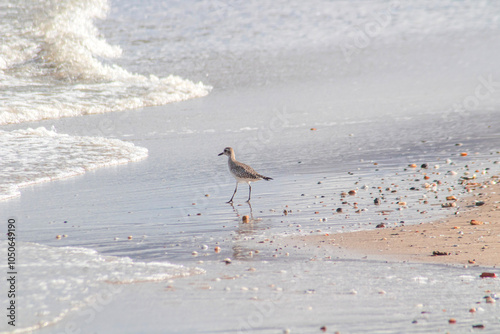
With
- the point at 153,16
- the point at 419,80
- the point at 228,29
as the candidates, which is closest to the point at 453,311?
the point at 419,80

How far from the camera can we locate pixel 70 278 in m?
6.27

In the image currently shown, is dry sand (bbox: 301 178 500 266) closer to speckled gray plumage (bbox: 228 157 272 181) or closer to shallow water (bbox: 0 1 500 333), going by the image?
shallow water (bbox: 0 1 500 333)

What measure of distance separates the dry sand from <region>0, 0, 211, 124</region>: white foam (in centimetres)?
1168

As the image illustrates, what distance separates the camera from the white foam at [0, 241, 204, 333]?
5.50 meters

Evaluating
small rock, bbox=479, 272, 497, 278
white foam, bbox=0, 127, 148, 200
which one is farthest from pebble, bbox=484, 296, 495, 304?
white foam, bbox=0, 127, 148, 200

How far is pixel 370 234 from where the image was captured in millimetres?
7555

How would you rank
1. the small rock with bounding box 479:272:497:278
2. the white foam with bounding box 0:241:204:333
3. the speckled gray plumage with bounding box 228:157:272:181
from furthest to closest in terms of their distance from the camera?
1. the speckled gray plumage with bounding box 228:157:272:181
2. the small rock with bounding box 479:272:497:278
3. the white foam with bounding box 0:241:204:333

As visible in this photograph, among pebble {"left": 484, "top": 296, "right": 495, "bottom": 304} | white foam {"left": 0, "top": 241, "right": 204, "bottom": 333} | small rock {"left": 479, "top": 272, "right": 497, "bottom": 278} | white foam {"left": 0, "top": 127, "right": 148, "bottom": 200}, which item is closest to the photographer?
pebble {"left": 484, "top": 296, "right": 495, "bottom": 304}

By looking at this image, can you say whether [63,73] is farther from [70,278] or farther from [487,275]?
[487,275]

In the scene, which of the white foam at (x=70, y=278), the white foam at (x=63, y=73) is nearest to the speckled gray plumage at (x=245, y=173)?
the white foam at (x=70, y=278)

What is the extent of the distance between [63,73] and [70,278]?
17390 mm

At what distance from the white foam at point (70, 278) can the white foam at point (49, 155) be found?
3.29 m

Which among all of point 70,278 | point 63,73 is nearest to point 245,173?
point 70,278

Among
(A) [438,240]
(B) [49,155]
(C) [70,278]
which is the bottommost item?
(C) [70,278]
